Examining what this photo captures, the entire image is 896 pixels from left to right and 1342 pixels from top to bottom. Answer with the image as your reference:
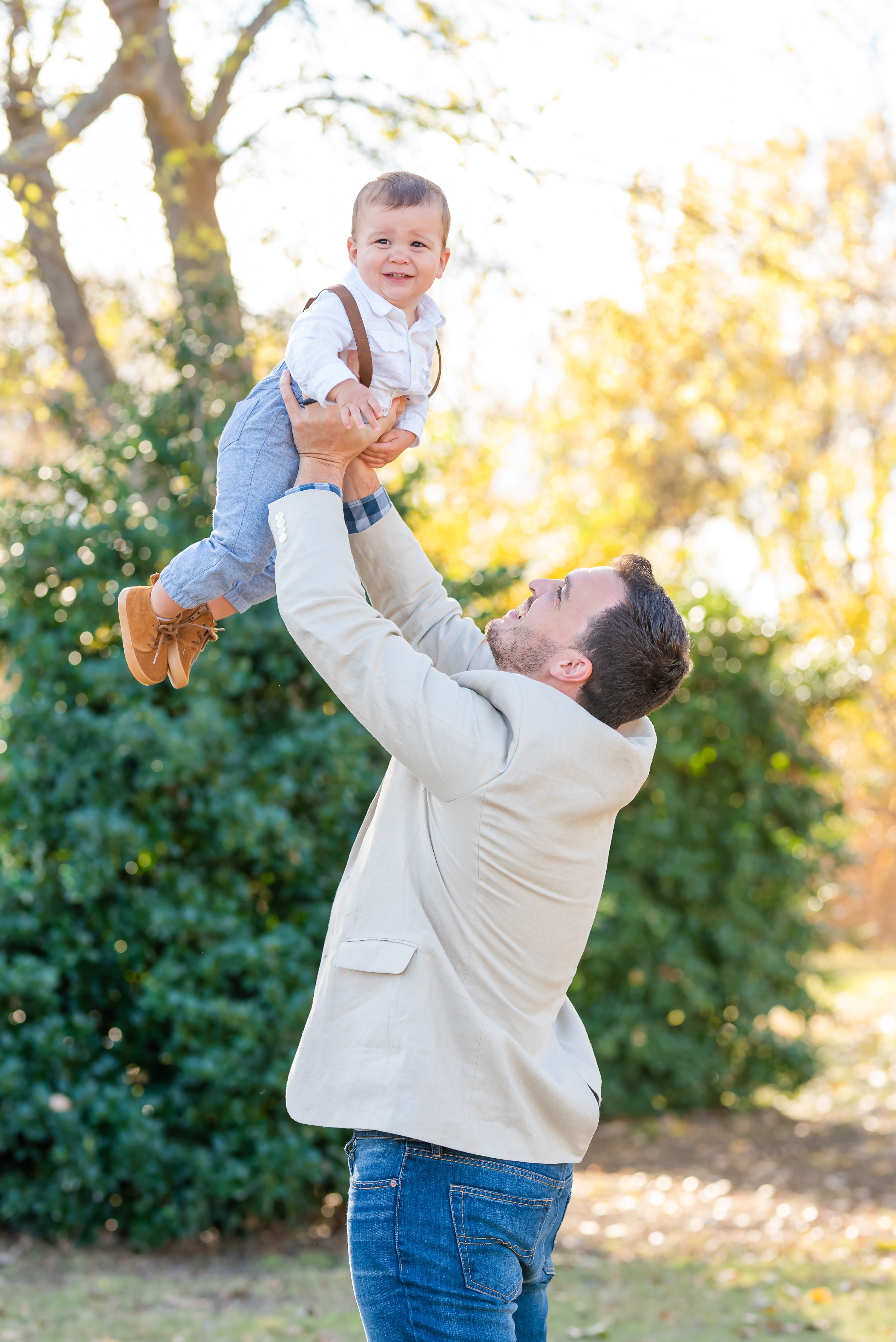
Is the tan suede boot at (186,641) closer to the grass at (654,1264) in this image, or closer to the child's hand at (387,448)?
the child's hand at (387,448)

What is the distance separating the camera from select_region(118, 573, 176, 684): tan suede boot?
7.80ft

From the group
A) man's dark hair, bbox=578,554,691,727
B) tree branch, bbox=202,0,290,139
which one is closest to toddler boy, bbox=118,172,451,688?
man's dark hair, bbox=578,554,691,727

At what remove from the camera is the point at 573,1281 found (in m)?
5.05

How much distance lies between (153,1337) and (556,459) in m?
9.75

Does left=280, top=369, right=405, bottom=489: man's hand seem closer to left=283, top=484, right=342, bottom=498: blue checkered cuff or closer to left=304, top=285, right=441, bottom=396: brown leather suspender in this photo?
left=283, top=484, right=342, bottom=498: blue checkered cuff

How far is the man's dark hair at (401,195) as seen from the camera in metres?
2.31

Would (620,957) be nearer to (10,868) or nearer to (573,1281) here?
(573,1281)

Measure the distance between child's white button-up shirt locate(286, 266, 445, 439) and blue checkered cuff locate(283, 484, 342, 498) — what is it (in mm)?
158

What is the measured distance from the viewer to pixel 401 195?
2.31 meters

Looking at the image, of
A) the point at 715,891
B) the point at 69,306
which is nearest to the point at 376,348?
the point at 69,306

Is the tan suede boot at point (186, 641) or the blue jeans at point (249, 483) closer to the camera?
the blue jeans at point (249, 483)

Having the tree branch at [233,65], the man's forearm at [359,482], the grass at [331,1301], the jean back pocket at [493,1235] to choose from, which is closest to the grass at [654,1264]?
the grass at [331,1301]

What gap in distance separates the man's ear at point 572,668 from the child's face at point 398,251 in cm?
78

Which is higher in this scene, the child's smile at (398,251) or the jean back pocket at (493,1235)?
the child's smile at (398,251)
